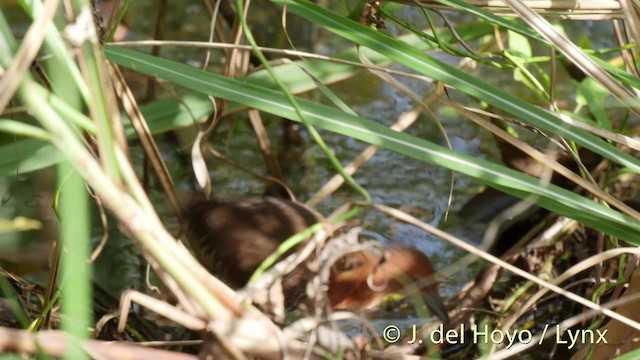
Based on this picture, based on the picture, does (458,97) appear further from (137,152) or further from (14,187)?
(14,187)

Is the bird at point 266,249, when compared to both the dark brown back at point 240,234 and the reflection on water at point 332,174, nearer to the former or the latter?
the dark brown back at point 240,234

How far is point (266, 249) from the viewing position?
1.90m

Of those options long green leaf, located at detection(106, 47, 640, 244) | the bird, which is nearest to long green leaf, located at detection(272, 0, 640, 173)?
long green leaf, located at detection(106, 47, 640, 244)

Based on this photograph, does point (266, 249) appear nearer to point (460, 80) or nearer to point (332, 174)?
point (332, 174)

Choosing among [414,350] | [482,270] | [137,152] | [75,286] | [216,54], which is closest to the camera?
[75,286]

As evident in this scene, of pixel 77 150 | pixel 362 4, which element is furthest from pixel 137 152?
pixel 77 150

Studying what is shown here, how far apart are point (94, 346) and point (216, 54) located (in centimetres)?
237

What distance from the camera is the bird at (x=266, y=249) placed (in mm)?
1884

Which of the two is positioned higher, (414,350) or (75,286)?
(75,286)

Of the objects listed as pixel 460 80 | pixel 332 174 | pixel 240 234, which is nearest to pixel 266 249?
pixel 240 234

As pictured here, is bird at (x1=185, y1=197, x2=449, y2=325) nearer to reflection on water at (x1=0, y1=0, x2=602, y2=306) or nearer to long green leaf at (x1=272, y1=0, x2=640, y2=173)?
reflection on water at (x1=0, y1=0, x2=602, y2=306)

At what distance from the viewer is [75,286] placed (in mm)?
695

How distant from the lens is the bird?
188 cm

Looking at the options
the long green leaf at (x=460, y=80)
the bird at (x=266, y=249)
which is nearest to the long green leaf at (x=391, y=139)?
the long green leaf at (x=460, y=80)
